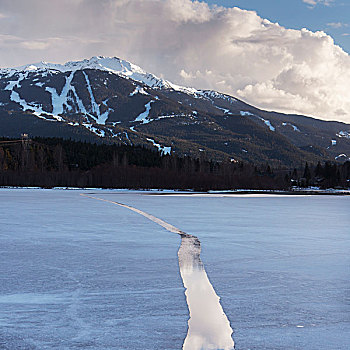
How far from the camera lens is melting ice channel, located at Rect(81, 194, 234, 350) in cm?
651

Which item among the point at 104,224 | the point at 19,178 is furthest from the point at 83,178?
the point at 104,224

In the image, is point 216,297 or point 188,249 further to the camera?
point 188,249

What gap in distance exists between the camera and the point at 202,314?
7.86 metres

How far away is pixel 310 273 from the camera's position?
10.9 metres

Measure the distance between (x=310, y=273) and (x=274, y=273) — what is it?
30.9 inches

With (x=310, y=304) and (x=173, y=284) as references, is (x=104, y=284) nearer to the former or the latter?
(x=173, y=284)

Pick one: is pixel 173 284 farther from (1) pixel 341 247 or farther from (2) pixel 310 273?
(1) pixel 341 247

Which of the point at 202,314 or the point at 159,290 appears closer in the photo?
the point at 202,314

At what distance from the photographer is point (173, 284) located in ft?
32.3

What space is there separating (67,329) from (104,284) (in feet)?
9.57

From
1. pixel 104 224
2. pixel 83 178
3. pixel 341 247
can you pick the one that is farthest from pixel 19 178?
pixel 341 247

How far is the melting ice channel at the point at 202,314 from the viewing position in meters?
6.51

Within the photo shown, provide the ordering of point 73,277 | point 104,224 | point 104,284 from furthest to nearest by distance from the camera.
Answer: point 104,224, point 73,277, point 104,284

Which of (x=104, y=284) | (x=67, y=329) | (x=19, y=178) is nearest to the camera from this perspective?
(x=67, y=329)
